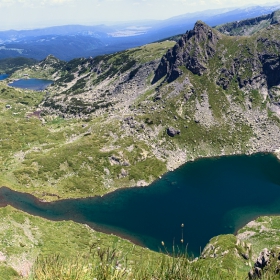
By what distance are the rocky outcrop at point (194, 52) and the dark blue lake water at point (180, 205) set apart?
81.7m

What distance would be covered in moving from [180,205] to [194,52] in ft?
403

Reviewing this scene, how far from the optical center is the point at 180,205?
329 feet

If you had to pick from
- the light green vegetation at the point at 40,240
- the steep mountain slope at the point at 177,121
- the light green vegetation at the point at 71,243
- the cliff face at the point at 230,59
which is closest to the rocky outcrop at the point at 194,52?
the cliff face at the point at 230,59

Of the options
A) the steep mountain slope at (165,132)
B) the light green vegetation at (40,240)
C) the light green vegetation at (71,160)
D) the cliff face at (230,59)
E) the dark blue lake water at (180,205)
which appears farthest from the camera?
the cliff face at (230,59)

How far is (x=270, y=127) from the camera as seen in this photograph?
156625mm

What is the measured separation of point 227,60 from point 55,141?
122 metres

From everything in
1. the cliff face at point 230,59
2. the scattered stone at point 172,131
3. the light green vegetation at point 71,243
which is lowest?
the light green vegetation at point 71,243

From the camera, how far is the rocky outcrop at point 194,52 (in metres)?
183

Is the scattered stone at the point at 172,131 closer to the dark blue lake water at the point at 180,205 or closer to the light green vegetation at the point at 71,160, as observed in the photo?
the light green vegetation at the point at 71,160

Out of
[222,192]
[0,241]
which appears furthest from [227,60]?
[0,241]

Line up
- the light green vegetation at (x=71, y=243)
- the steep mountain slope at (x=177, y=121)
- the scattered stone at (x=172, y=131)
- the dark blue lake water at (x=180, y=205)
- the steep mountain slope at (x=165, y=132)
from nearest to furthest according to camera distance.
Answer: the light green vegetation at (x=71, y=243)
the steep mountain slope at (x=165, y=132)
the dark blue lake water at (x=180, y=205)
the steep mountain slope at (x=177, y=121)
the scattered stone at (x=172, y=131)

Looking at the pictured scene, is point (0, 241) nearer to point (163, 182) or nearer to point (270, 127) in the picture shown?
point (163, 182)

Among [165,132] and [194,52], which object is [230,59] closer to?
[194,52]

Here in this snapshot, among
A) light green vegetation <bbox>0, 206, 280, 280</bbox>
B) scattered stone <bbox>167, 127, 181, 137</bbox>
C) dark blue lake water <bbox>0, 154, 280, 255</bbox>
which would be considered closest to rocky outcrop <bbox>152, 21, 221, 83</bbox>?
scattered stone <bbox>167, 127, 181, 137</bbox>
